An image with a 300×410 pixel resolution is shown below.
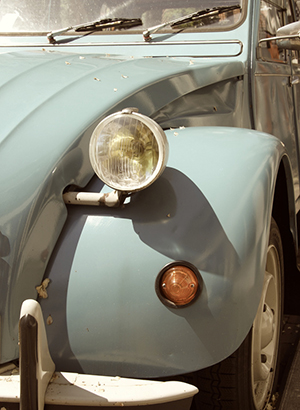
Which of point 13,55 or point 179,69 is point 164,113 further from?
point 13,55

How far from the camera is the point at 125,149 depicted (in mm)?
1452

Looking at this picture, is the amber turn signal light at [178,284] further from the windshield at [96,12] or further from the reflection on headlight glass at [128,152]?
the windshield at [96,12]

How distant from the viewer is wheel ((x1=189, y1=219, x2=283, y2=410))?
1.62 meters

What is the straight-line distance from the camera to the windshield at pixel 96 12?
2670 millimetres

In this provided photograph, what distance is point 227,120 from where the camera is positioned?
2492 millimetres

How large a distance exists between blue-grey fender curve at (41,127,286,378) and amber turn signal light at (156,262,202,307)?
0.06 ft

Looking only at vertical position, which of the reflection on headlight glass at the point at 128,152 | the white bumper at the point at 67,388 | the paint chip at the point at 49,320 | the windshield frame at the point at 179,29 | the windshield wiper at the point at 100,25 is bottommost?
the white bumper at the point at 67,388

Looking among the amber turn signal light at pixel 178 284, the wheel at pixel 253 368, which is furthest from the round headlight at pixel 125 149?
the wheel at pixel 253 368

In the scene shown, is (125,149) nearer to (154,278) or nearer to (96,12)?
(154,278)

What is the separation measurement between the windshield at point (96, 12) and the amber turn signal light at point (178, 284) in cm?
170

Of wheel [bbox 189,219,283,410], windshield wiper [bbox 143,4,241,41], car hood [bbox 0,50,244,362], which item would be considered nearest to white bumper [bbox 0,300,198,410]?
car hood [bbox 0,50,244,362]

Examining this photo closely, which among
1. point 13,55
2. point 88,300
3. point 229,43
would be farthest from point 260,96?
point 88,300

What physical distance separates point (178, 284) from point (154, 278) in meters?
0.07

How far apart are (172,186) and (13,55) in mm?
1077
